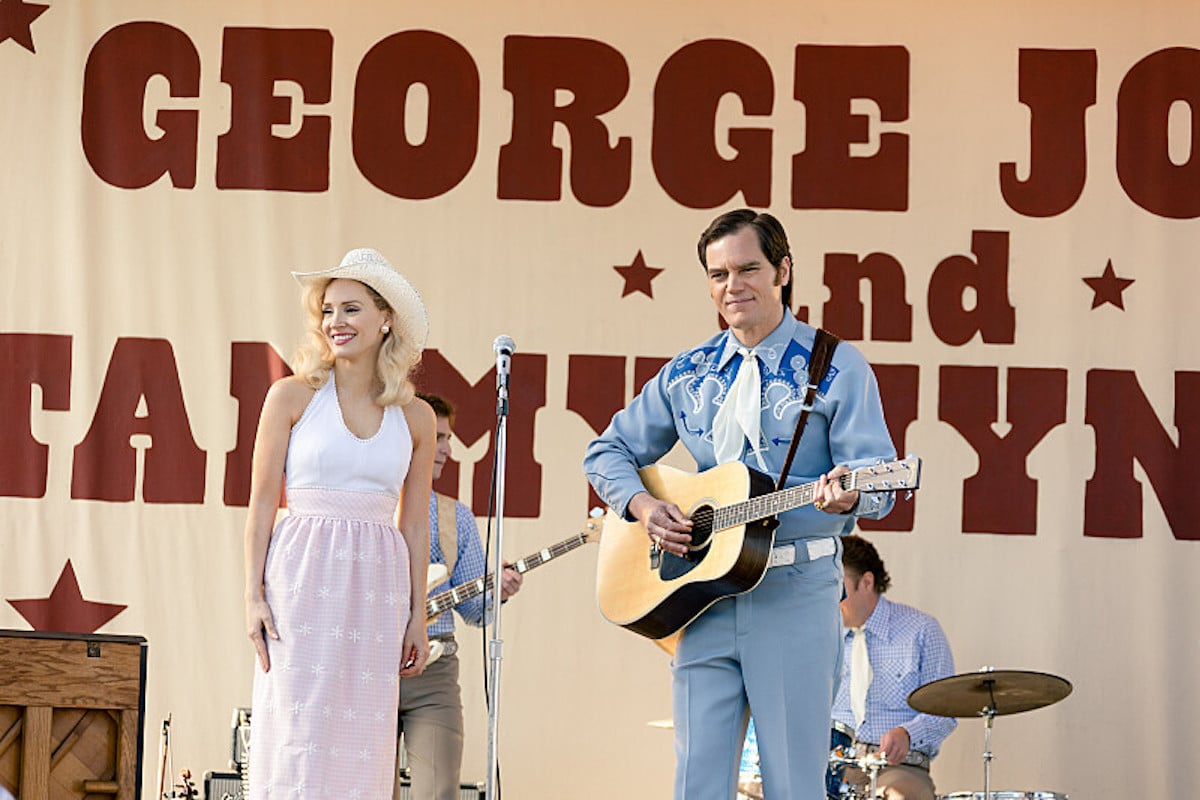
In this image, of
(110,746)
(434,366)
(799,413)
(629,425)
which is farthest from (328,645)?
(434,366)

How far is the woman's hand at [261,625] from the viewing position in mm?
3973

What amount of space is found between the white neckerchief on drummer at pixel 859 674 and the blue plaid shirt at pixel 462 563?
148 cm

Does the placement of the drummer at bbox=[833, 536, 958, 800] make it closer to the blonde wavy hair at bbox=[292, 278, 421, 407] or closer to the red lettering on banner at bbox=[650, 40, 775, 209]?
the red lettering on banner at bbox=[650, 40, 775, 209]

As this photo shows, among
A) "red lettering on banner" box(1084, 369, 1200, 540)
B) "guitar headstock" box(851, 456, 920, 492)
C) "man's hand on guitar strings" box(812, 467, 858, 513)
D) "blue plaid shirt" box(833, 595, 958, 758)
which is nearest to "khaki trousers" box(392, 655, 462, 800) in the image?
"blue plaid shirt" box(833, 595, 958, 758)

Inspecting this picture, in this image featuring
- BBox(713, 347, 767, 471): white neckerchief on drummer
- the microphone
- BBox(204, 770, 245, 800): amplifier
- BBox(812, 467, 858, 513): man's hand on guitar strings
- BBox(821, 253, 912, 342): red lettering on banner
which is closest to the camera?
BBox(812, 467, 858, 513): man's hand on guitar strings

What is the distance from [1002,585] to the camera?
262 inches

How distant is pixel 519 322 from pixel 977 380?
1.79m

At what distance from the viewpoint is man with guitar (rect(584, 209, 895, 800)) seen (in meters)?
3.77

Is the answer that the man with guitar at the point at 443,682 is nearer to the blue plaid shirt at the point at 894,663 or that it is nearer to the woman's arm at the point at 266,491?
the woman's arm at the point at 266,491

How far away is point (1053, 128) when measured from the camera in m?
6.75

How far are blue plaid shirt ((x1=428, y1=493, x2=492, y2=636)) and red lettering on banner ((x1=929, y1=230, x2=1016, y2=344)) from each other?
6.87 ft

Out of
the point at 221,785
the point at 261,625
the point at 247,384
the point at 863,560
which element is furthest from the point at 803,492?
the point at 247,384

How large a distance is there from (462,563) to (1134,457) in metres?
2.69

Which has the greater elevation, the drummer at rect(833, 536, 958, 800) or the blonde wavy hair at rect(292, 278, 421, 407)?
the blonde wavy hair at rect(292, 278, 421, 407)
